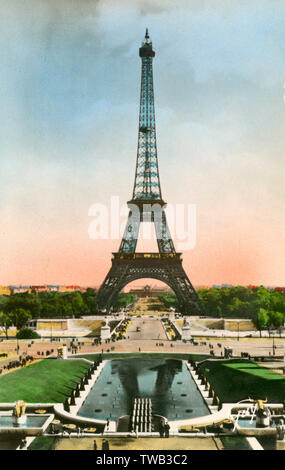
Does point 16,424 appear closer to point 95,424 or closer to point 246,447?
point 95,424

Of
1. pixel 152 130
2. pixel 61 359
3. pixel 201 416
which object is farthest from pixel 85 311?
pixel 201 416

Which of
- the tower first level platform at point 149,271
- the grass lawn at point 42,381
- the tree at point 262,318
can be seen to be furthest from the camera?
the tower first level platform at point 149,271

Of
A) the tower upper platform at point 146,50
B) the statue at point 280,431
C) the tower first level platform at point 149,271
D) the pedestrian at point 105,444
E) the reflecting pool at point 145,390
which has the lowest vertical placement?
the reflecting pool at point 145,390

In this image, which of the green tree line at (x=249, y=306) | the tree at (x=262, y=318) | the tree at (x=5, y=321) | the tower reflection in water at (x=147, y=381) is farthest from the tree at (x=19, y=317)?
the tree at (x=262, y=318)

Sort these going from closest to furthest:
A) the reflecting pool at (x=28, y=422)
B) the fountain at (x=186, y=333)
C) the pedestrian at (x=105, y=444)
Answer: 1. the pedestrian at (x=105, y=444)
2. the reflecting pool at (x=28, y=422)
3. the fountain at (x=186, y=333)

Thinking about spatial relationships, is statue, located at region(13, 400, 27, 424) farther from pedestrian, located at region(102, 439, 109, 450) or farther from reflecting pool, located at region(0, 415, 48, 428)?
pedestrian, located at region(102, 439, 109, 450)

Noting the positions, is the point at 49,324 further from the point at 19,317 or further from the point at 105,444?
the point at 105,444

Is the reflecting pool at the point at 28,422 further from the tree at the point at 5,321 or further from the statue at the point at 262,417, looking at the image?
the tree at the point at 5,321

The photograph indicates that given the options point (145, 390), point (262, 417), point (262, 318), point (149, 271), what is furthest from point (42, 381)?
point (149, 271)
